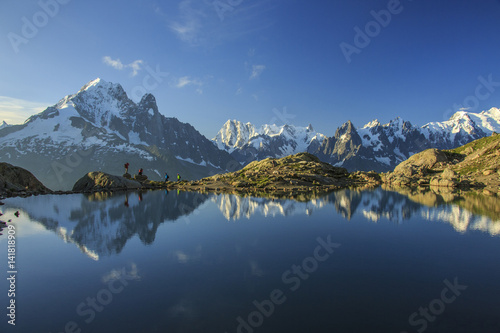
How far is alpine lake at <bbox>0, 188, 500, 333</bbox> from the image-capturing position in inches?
454

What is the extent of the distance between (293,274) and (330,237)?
1017 cm

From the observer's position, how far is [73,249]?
69.5 feet

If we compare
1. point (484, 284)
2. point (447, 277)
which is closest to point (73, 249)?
point (447, 277)

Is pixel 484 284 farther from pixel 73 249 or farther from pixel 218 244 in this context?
pixel 73 249

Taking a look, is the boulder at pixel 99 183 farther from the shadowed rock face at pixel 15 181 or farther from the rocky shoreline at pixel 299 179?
the shadowed rock face at pixel 15 181

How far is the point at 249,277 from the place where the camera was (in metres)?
16.0

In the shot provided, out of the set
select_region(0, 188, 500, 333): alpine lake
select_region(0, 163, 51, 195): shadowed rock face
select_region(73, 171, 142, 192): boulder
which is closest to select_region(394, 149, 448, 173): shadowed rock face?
select_region(0, 188, 500, 333): alpine lake

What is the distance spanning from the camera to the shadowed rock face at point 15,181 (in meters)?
57.1

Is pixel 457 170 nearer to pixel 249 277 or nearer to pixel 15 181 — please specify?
pixel 249 277

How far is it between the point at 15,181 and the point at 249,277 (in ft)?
230

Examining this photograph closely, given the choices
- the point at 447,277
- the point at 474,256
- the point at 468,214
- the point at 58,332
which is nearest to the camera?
the point at 58,332

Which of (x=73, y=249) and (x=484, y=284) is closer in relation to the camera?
(x=484, y=284)

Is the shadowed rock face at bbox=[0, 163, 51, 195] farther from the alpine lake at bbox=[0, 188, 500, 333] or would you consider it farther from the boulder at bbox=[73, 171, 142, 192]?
the alpine lake at bbox=[0, 188, 500, 333]

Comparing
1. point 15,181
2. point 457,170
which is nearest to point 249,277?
point 15,181
